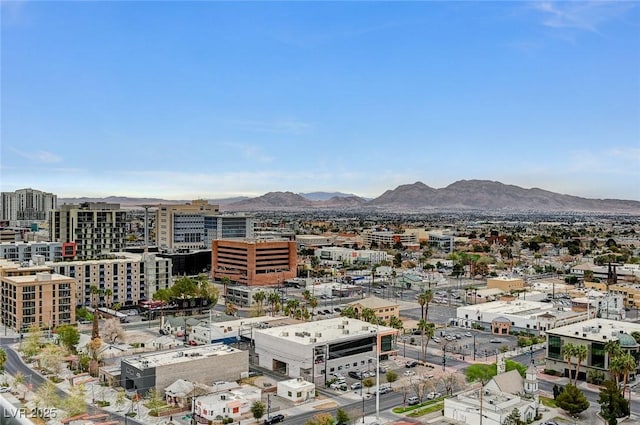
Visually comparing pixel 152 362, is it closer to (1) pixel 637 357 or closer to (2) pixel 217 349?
(2) pixel 217 349

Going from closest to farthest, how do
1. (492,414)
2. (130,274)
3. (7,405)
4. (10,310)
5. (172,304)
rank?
1. (7,405)
2. (492,414)
3. (10,310)
4. (172,304)
5. (130,274)

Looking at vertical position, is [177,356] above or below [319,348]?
below

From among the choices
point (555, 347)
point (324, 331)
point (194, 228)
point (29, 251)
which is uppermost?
point (194, 228)

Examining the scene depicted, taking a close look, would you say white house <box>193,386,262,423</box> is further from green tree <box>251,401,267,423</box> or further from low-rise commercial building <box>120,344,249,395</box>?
low-rise commercial building <box>120,344,249,395</box>

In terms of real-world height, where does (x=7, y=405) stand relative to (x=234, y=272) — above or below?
above

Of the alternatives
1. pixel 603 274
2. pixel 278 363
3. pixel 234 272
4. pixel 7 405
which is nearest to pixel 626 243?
pixel 603 274

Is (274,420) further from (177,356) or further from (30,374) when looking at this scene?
(30,374)

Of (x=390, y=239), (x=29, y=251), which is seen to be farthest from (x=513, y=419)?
(x=390, y=239)
